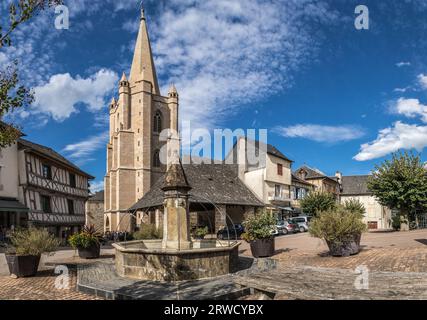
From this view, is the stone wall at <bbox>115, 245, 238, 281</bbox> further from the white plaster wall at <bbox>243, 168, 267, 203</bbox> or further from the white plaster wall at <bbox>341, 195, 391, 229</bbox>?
the white plaster wall at <bbox>341, 195, 391, 229</bbox>

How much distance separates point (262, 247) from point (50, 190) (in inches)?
834

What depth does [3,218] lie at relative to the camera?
24688 millimetres

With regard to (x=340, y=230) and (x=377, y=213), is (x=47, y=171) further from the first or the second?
(x=377, y=213)

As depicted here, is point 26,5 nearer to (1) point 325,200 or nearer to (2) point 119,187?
(1) point 325,200

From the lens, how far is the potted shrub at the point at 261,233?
13.6 m

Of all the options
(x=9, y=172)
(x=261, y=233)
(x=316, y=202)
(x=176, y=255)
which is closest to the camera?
(x=176, y=255)

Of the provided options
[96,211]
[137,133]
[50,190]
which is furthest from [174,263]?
[96,211]

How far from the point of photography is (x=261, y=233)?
13.6 metres

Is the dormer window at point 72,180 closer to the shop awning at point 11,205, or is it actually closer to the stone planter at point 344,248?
the shop awning at point 11,205

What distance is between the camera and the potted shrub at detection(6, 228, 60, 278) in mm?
9961

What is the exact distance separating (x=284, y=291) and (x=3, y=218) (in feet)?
81.5

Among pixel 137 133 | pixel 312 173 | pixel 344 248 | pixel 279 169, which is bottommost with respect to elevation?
pixel 344 248

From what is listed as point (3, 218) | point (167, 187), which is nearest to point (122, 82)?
point (3, 218)

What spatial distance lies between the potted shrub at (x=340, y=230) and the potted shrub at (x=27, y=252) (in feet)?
28.0
